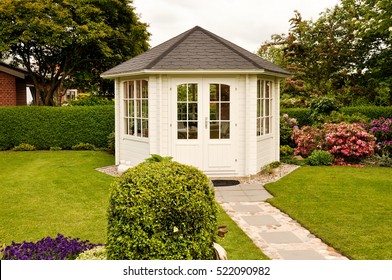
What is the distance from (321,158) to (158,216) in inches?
401

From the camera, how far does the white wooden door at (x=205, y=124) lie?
11.1 m

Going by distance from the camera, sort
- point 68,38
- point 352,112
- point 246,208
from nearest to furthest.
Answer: point 246,208 < point 352,112 < point 68,38

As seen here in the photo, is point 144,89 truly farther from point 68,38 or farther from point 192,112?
point 68,38

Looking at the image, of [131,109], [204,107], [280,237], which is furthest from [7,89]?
[280,237]

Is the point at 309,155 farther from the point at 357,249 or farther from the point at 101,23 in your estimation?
the point at 101,23

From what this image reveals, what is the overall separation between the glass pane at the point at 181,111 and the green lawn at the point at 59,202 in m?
2.42

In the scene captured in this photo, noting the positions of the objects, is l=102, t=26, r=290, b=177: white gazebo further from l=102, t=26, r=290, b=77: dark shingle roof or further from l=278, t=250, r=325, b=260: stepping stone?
l=278, t=250, r=325, b=260: stepping stone

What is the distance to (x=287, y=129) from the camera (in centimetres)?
1596

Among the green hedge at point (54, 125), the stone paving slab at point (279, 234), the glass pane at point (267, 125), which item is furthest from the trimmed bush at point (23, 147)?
the stone paving slab at point (279, 234)

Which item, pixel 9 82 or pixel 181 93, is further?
pixel 9 82

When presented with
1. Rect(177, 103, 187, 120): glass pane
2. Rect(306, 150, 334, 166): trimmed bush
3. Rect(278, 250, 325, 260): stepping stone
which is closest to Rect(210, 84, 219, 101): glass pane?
Rect(177, 103, 187, 120): glass pane

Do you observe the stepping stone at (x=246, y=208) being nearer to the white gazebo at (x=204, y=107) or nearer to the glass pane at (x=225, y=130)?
the white gazebo at (x=204, y=107)

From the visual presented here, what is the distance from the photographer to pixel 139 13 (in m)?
26.6
